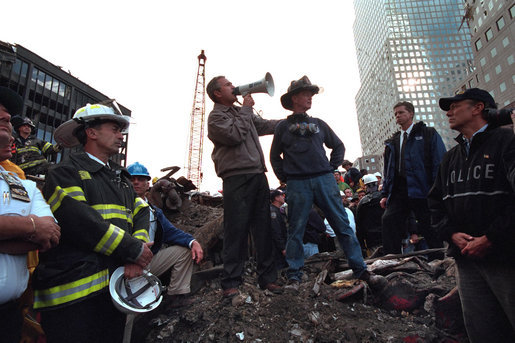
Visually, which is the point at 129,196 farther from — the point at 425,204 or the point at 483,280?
the point at 425,204

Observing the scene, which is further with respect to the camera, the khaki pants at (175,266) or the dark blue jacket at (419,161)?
the dark blue jacket at (419,161)

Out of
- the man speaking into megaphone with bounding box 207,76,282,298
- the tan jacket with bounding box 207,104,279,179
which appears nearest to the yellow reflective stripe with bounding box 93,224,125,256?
the man speaking into megaphone with bounding box 207,76,282,298

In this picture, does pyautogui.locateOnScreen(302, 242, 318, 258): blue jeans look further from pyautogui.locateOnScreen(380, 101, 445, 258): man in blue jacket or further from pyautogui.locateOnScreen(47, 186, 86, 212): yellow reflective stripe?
pyautogui.locateOnScreen(47, 186, 86, 212): yellow reflective stripe

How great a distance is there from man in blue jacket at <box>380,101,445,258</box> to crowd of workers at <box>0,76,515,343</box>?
1.1 inches

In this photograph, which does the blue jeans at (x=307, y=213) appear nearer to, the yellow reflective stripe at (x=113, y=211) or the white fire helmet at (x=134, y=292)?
the white fire helmet at (x=134, y=292)

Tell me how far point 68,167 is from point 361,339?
2727 millimetres

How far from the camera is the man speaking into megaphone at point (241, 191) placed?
10.1 ft

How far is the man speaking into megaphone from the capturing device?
3090 millimetres

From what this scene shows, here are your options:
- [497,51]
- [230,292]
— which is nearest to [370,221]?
[230,292]

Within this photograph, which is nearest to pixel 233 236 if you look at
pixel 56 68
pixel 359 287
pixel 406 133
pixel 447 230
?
pixel 359 287

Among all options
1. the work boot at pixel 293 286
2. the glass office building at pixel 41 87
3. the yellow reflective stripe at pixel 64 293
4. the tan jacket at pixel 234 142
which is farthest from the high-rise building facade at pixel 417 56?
the yellow reflective stripe at pixel 64 293

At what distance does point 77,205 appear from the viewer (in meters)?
1.72

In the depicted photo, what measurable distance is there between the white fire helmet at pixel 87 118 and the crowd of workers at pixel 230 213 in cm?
2

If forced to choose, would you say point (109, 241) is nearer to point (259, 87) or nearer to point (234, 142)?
point (234, 142)
